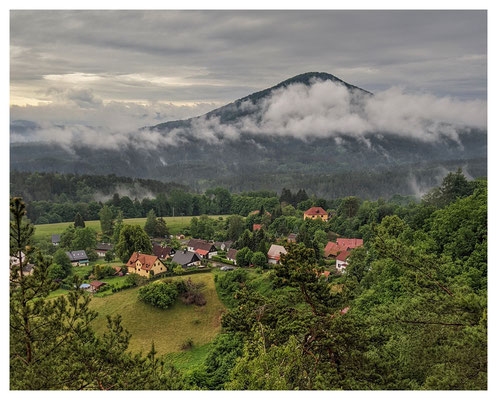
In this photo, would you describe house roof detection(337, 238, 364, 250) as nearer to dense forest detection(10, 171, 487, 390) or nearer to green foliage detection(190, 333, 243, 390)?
green foliage detection(190, 333, 243, 390)

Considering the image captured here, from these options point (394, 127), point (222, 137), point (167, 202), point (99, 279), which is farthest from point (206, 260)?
point (394, 127)

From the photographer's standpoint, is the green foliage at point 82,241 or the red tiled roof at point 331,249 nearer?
the red tiled roof at point 331,249

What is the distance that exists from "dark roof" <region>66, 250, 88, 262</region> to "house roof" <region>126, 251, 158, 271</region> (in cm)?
623

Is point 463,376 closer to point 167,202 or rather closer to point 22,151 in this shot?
point 167,202

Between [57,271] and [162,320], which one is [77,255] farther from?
[162,320]

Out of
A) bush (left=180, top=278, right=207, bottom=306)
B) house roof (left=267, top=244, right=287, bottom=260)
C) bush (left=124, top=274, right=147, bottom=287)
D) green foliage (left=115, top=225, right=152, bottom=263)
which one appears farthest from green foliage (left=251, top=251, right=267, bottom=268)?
green foliage (left=115, top=225, right=152, bottom=263)

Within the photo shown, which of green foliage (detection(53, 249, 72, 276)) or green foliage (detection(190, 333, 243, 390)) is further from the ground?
green foliage (detection(53, 249, 72, 276))

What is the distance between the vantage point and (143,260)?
25797 millimetres

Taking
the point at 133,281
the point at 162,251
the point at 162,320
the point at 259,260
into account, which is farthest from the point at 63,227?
the point at 162,320

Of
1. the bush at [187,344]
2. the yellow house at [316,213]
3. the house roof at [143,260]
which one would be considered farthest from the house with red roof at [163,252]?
the yellow house at [316,213]

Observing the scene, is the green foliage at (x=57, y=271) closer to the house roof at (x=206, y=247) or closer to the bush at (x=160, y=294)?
the bush at (x=160, y=294)

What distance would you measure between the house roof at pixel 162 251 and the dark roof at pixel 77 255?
238 inches

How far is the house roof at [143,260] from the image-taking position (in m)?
25.3

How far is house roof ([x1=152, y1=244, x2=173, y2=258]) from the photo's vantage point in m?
30.7
